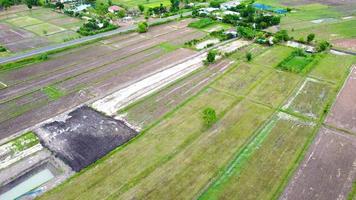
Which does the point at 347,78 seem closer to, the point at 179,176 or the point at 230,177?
the point at 230,177

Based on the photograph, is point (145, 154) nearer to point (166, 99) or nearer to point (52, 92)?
point (166, 99)

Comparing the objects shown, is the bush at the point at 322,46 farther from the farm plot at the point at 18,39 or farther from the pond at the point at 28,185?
the farm plot at the point at 18,39

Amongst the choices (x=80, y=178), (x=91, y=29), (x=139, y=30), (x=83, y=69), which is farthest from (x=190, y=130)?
(x=91, y=29)

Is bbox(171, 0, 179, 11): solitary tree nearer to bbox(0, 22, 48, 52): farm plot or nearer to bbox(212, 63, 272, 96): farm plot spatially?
bbox(0, 22, 48, 52): farm plot

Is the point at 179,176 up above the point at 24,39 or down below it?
below

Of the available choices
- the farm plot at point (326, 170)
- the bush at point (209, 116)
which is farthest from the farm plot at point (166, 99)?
the farm plot at point (326, 170)

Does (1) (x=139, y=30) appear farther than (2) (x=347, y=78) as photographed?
Answer: Yes

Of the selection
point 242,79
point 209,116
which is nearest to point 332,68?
point 242,79
